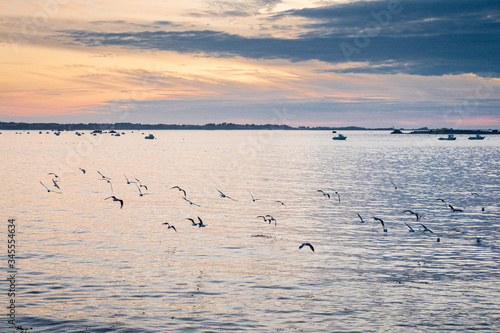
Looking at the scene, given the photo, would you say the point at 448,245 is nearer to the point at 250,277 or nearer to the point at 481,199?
the point at 250,277

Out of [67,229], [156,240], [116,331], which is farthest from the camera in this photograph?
[67,229]

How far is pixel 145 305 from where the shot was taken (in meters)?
20.5

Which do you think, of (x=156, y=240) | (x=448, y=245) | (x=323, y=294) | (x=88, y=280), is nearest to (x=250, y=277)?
(x=323, y=294)

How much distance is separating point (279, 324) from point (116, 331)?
234 inches

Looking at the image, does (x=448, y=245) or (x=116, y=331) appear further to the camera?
(x=448, y=245)

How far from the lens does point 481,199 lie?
53.8 meters

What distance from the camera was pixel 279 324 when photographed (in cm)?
1864

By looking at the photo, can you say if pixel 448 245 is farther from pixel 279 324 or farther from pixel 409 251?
pixel 279 324

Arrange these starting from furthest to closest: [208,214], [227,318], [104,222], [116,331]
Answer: [208,214] → [104,222] → [227,318] → [116,331]

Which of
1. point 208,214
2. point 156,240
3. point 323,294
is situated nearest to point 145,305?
point 323,294

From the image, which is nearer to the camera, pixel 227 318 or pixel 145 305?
pixel 227 318

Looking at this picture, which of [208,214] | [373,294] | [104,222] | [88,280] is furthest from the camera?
[208,214]

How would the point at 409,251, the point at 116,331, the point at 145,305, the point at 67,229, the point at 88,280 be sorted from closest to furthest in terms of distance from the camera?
the point at 116,331
the point at 145,305
the point at 88,280
the point at 409,251
the point at 67,229

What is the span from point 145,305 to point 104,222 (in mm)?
19742
